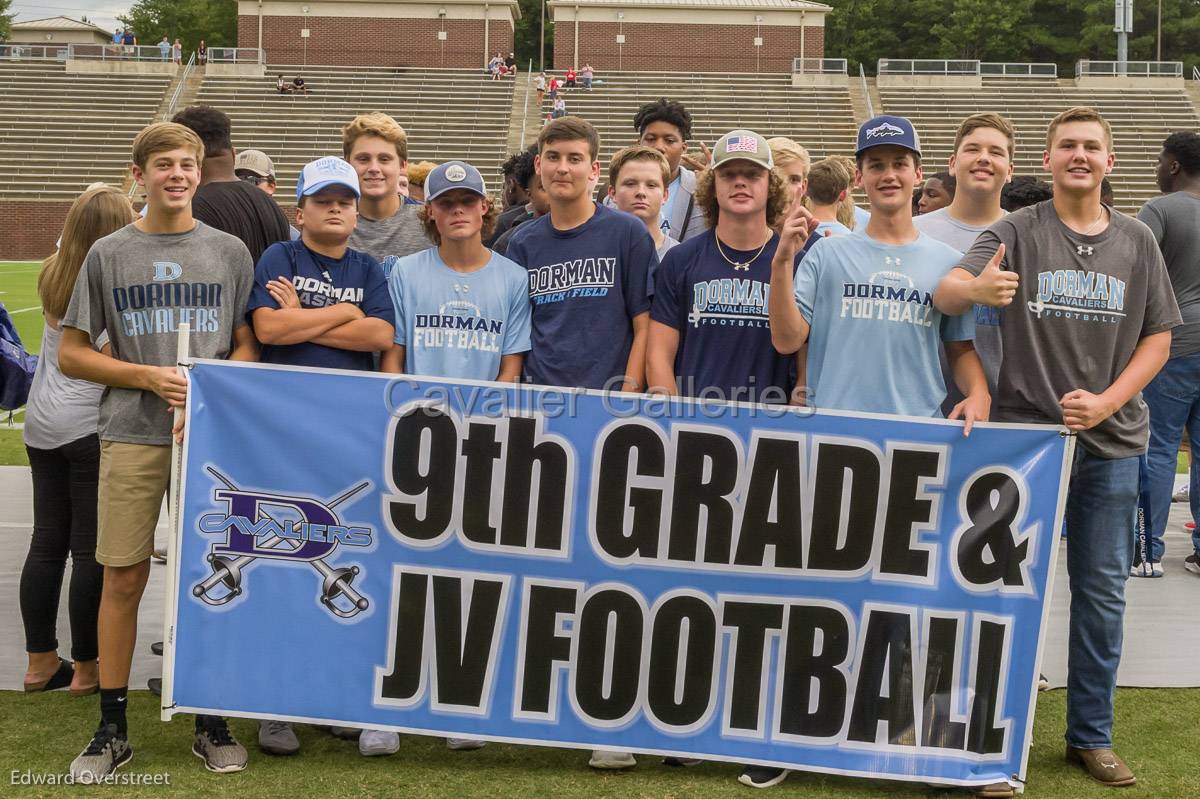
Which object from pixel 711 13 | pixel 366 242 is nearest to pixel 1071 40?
pixel 711 13

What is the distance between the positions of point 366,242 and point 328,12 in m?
47.3

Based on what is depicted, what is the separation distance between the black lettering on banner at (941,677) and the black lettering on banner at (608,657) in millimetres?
933

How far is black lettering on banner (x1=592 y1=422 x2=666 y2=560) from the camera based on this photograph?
3.84 metres

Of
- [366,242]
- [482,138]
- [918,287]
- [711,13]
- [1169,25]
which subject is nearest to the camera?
[918,287]

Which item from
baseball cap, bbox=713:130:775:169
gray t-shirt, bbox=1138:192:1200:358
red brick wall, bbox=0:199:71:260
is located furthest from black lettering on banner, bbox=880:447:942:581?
red brick wall, bbox=0:199:71:260

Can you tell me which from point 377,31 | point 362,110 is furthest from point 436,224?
point 377,31

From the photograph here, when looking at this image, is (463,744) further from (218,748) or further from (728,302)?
(728,302)

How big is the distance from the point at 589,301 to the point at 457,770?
1.67 meters

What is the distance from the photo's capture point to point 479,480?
3.88 meters

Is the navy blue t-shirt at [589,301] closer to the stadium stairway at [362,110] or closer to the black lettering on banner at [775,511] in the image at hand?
the black lettering on banner at [775,511]

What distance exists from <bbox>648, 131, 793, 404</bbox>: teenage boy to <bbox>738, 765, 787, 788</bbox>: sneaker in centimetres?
122

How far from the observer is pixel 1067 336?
3805mm

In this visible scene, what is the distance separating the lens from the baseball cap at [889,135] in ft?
13.0

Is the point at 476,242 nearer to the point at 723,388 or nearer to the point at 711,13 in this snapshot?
the point at 723,388
